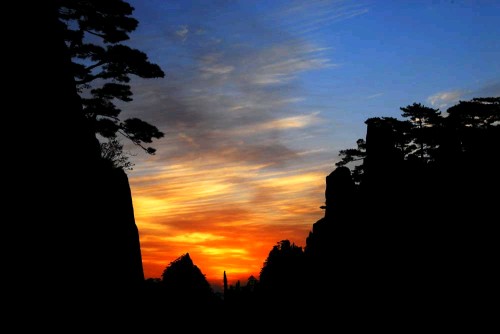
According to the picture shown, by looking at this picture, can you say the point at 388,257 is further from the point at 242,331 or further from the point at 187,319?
the point at 242,331

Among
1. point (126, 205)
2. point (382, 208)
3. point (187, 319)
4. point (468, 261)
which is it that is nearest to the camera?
point (126, 205)

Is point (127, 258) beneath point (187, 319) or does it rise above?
above

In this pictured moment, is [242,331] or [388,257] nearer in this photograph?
[388,257]

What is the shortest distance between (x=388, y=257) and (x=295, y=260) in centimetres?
3221

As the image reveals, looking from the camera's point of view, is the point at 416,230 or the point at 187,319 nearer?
the point at 416,230

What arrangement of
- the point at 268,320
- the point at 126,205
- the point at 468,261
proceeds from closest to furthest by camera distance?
1. the point at 126,205
2. the point at 468,261
3. the point at 268,320

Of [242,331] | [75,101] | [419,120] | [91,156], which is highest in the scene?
[419,120]

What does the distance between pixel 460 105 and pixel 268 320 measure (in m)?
32.2

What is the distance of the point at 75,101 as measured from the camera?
9.91 metres

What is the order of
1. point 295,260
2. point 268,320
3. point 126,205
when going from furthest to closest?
point 295,260 < point 268,320 < point 126,205

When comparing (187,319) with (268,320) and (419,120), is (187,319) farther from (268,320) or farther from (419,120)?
(419,120)

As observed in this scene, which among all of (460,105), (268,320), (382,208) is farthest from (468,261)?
(268,320)

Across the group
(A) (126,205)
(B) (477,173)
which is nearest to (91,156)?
(A) (126,205)

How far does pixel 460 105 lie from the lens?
43469 mm
